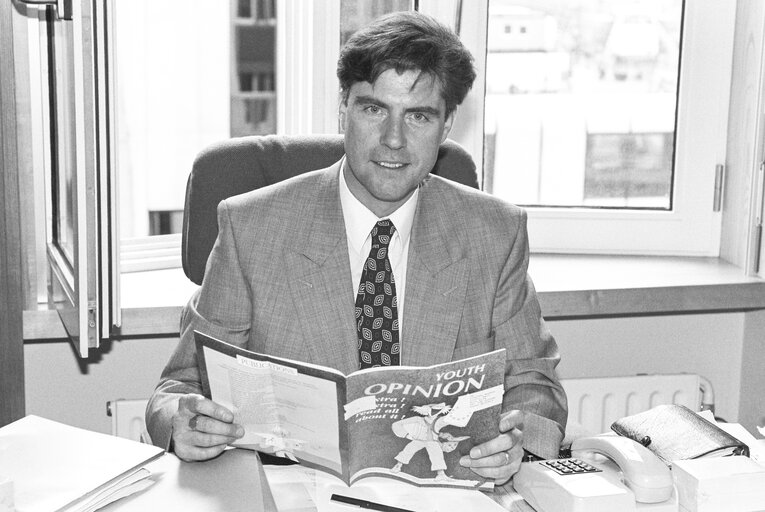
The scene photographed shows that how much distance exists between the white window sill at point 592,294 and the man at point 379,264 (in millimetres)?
479

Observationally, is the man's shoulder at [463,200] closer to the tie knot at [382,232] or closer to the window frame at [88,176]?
the tie knot at [382,232]

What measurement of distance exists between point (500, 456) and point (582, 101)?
1521 millimetres

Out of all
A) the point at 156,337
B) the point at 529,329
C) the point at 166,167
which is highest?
the point at 166,167

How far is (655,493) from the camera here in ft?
4.14

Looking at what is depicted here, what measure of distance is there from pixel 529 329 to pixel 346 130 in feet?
1.55

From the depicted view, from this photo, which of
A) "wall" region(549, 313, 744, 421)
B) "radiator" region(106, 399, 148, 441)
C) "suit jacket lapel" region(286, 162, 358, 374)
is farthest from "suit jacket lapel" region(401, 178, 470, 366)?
"wall" region(549, 313, 744, 421)

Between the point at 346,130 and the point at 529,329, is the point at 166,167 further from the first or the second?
the point at 529,329

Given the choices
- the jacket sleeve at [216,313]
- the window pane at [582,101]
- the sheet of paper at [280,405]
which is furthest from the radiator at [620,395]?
the sheet of paper at [280,405]

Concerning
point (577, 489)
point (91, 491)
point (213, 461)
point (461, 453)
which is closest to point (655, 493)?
point (577, 489)

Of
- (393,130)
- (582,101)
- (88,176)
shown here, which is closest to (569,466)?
(393,130)

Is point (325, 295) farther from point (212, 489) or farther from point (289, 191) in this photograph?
point (212, 489)

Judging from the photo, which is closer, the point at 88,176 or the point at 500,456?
the point at 500,456

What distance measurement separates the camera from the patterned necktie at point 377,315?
165 cm

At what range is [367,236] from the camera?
1.69 metres
